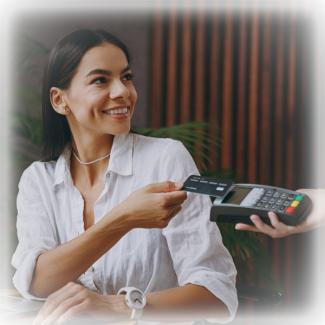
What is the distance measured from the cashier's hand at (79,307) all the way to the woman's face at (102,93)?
8.4 inches

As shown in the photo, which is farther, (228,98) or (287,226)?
(228,98)

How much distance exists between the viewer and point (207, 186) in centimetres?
71

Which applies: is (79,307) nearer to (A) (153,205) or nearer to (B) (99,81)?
(A) (153,205)

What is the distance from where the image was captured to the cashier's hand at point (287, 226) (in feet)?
2.25

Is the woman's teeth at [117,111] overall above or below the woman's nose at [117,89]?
below

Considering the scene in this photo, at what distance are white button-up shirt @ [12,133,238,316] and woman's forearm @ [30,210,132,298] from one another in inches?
0.4

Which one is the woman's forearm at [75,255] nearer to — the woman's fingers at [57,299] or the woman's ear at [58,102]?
the woman's fingers at [57,299]

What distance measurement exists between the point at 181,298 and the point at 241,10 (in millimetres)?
402

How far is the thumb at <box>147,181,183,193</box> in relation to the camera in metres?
0.75

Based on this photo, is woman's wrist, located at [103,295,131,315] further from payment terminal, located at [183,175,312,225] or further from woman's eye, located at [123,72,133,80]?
woman's eye, located at [123,72,133,80]

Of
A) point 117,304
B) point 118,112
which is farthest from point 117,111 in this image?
point 117,304

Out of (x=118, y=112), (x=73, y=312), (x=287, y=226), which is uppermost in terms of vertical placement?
(x=118, y=112)

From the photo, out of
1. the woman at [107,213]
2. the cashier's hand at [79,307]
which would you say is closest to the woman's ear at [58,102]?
the woman at [107,213]

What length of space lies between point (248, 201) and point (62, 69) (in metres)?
0.30
